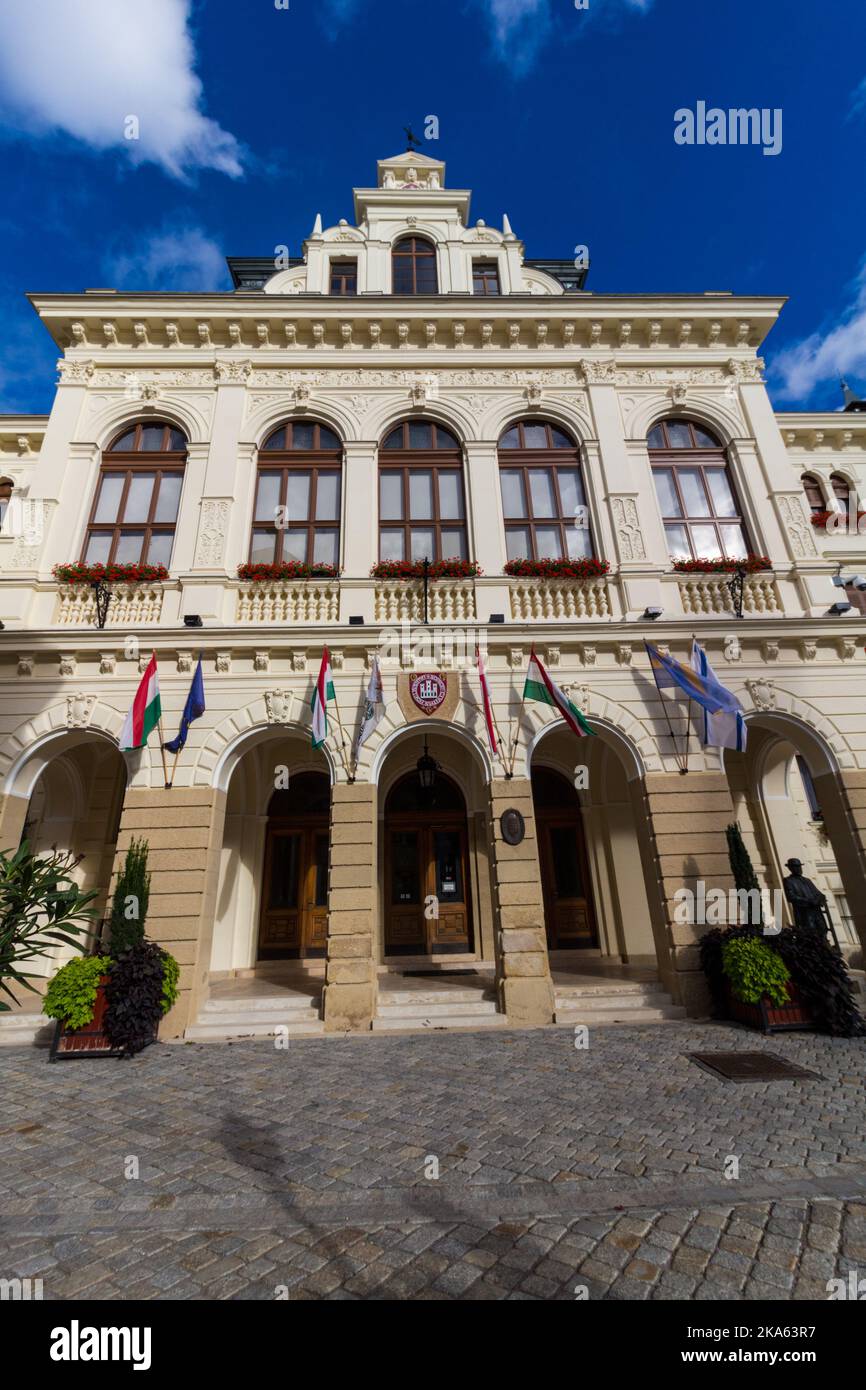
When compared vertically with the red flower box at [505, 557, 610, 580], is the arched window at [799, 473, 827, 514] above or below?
above

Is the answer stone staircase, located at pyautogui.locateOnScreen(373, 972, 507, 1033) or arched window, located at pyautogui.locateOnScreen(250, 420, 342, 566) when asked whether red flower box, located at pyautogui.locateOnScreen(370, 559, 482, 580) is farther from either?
stone staircase, located at pyautogui.locateOnScreen(373, 972, 507, 1033)

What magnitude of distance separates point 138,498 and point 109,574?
7.37ft

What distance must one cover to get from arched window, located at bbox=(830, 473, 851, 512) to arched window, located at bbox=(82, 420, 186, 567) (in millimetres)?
17031

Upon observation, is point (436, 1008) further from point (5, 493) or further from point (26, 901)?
point (5, 493)

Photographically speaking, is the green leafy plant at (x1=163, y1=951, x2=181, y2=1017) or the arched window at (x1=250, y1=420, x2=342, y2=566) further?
the arched window at (x1=250, y1=420, x2=342, y2=566)

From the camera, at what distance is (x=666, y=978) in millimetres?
9586

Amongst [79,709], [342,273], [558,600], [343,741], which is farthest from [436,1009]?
[342,273]

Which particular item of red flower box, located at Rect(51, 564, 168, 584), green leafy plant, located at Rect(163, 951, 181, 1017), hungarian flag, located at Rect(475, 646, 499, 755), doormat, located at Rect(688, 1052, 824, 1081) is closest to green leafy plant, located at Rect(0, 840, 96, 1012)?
green leafy plant, located at Rect(163, 951, 181, 1017)

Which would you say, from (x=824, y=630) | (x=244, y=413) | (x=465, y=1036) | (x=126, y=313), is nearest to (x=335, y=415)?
(x=244, y=413)

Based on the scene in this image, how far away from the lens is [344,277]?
14773 mm

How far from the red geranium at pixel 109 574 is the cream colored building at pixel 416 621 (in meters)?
0.27

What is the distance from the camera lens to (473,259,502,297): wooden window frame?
48.4ft
